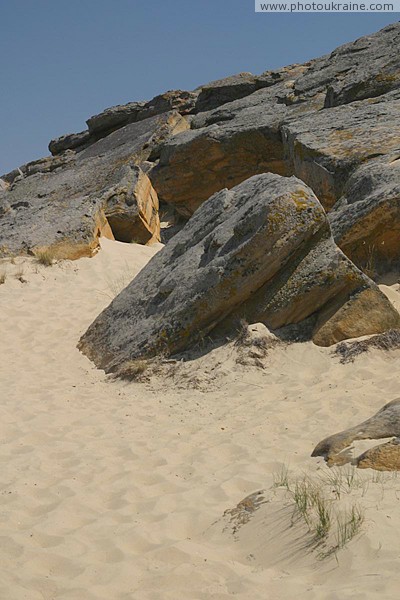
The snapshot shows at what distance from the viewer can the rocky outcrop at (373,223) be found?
725 centimetres

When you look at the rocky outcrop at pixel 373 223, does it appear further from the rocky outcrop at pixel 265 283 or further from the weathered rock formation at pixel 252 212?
the rocky outcrop at pixel 265 283

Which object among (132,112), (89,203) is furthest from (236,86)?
(89,203)

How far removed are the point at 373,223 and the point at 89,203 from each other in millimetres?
6552

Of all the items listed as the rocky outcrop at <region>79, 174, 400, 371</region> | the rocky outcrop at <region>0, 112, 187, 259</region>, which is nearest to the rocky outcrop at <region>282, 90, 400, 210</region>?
the rocky outcrop at <region>79, 174, 400, 371</region>

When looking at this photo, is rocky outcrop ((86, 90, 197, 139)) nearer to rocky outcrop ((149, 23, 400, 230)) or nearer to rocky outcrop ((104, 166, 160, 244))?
rocky outcrop ((149, 23, 400, 230))

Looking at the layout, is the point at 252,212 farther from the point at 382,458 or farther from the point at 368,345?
the point at 382,458

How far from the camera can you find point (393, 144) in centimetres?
890

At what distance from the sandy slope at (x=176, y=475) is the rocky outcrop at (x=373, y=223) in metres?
1.53

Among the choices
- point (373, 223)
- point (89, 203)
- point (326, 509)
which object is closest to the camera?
point (326, 509)

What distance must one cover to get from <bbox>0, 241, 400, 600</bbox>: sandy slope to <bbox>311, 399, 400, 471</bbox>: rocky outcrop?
12 centimetres

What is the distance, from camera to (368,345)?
20.8 feet

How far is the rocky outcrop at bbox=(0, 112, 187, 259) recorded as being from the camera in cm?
1149

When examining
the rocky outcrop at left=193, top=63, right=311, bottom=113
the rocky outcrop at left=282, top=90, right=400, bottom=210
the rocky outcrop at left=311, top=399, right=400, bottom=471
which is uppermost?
the rocky outcrop at left=193, top=63, right=311, bottom=113

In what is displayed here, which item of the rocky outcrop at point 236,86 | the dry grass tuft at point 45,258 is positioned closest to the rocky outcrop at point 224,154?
the rocky outcrop at point 236,86
